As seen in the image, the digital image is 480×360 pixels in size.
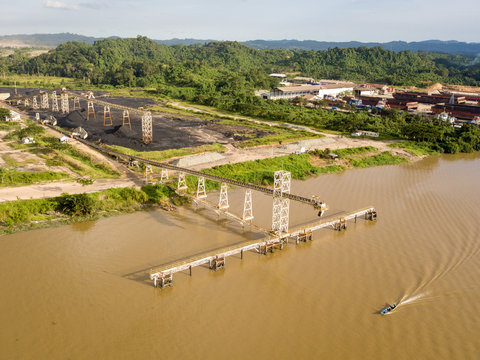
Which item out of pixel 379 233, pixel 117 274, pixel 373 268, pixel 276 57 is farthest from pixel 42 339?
pixel 276 57

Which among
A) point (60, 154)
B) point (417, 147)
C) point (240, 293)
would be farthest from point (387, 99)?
point (240, 293)

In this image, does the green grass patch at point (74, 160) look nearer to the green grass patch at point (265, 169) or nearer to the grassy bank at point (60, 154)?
the grassy bank at point (60, 154)

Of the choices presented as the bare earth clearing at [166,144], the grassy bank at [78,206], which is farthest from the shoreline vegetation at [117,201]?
the bare earth clearing at [166,144]

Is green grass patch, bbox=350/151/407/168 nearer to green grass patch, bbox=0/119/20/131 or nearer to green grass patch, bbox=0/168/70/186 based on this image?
green grass patch, bbox=0/168/70/186

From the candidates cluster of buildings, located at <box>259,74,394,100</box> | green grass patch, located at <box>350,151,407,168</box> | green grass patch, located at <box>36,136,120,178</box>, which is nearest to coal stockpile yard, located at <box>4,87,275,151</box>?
green grass patch, located at <box>36,136,120,178</box>

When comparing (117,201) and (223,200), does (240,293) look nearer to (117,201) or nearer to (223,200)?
(223,200)

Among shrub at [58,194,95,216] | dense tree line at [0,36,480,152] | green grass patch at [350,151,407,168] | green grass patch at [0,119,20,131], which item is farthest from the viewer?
dense tree line at [0,36,480,152]

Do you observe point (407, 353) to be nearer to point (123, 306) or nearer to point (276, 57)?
point (123, 306)
